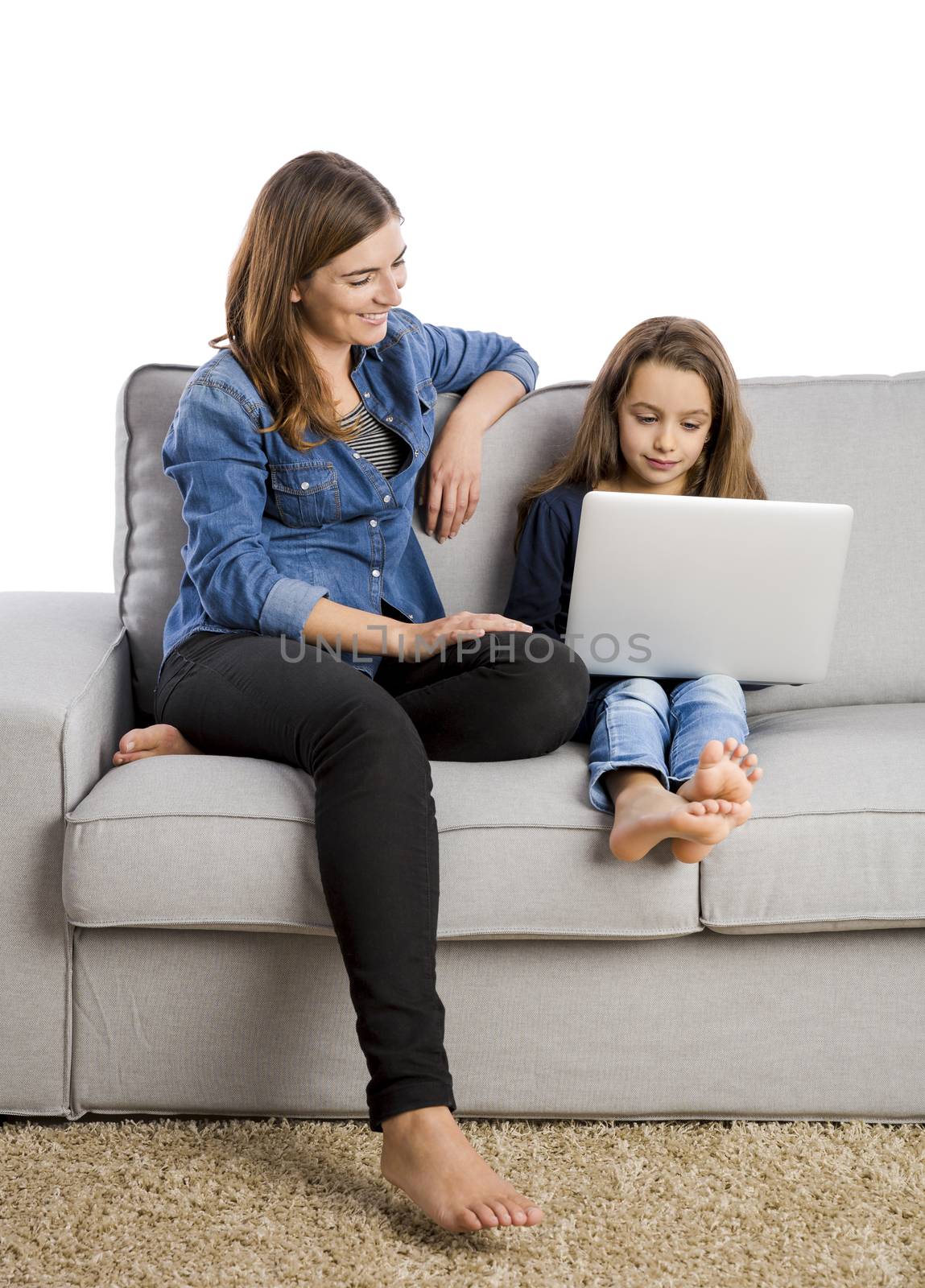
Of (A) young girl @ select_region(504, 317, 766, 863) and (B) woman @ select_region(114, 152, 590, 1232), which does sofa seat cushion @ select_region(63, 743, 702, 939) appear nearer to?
(B) woman @ select_region(114, 152, 590, 1232)

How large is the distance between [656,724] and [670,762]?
0.05 m

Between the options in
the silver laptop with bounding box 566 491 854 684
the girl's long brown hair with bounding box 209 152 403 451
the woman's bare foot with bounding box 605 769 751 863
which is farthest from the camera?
the girl's long brown hair with bounding box 209 152 403 451

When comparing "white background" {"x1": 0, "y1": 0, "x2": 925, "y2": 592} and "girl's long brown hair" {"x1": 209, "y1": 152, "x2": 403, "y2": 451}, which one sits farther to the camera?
"white background" {"x1": 0, "y1": 0, "x2": 925, "y2": 592}

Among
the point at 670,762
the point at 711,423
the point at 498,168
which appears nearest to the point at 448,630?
the point at 670,762

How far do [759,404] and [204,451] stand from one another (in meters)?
0.88

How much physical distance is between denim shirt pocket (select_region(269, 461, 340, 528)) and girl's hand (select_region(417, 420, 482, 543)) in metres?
0.19

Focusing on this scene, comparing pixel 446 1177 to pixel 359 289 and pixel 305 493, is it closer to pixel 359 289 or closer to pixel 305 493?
pixel 305 493

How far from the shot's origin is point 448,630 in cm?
150

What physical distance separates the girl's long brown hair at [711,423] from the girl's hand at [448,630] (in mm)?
382

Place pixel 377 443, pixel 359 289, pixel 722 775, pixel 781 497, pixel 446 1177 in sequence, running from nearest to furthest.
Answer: pixel 446 1177 < pixel 722 775 < pixel 359 289 < pixel 377 443 < pixel 781 497

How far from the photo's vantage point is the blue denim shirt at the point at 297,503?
1.60m

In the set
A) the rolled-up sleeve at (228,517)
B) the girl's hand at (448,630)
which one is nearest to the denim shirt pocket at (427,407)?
the rolled-up sleeve at (228,517)

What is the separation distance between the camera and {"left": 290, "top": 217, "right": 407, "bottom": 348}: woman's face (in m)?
1.64

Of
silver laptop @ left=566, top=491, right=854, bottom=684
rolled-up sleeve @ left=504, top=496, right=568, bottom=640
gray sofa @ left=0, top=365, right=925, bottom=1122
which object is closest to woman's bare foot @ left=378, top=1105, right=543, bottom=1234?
gray sofa @ left=0, top=365, right=925, bottom=1122
